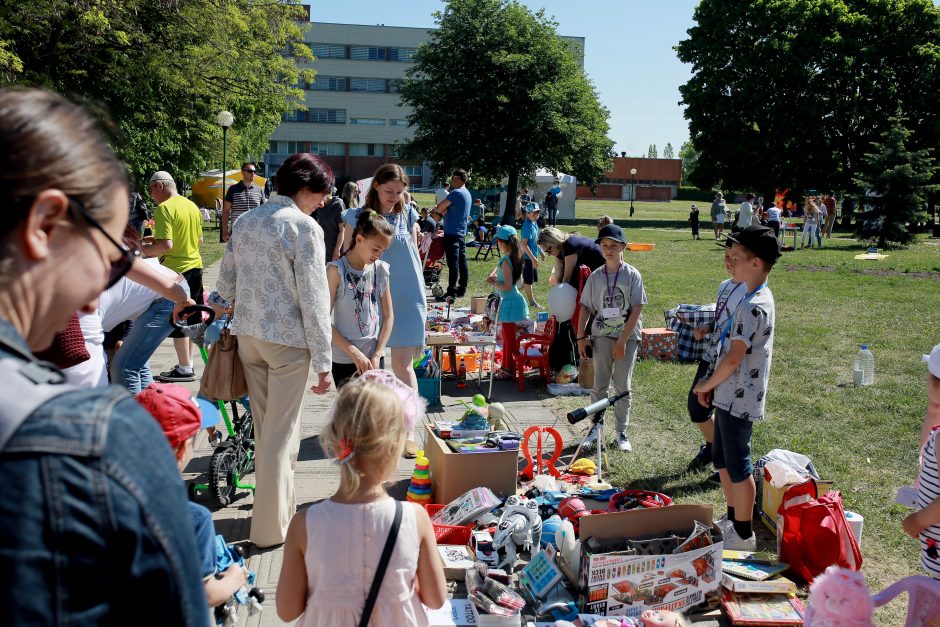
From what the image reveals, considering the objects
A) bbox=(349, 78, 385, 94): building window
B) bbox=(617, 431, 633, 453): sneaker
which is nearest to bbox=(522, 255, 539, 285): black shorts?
bbox=(617, 431, 633, 453): sneaker

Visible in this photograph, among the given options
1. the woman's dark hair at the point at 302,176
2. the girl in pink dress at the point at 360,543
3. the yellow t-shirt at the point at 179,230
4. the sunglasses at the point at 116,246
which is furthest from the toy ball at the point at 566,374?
the sunglasses at the point at 116,246

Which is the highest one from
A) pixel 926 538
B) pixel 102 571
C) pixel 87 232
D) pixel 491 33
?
pixel 491 33

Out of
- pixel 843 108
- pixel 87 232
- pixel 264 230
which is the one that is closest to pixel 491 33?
pixel 843 108

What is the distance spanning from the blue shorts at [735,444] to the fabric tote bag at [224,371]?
109 inches

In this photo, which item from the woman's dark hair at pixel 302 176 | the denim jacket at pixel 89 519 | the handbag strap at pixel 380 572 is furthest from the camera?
the woman's dark hair at pixel 302 176

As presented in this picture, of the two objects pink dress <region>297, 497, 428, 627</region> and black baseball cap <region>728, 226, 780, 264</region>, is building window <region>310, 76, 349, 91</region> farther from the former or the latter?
pink dress <region>297, 497, 428, 627</region>

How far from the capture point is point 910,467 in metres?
6.05

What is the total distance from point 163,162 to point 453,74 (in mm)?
17276

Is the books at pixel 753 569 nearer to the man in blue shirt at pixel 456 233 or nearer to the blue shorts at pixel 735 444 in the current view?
the blue shorts at pixel 735 444

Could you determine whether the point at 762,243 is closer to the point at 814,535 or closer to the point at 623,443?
the point at 814,535

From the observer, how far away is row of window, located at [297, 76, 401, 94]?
7150cm

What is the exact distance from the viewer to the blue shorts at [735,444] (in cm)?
445

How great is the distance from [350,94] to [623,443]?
6940 centimetres

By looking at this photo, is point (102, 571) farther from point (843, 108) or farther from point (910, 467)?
point (843, 108)
